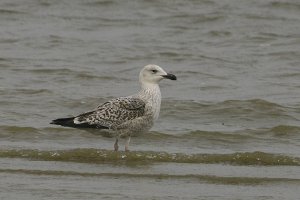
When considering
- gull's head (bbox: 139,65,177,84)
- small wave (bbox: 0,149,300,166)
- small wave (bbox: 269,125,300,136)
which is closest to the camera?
small wave (bbox: 0,149,300,166)

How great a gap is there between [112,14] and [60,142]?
38.9 feet

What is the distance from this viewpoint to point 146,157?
11219 mm

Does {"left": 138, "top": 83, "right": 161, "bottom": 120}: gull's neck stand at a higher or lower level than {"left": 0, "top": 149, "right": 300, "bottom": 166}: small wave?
higher

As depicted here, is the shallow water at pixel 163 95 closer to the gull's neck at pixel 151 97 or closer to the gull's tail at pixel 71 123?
the gull's tail at pixel 71 123

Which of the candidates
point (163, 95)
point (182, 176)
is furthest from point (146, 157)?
point (163, 95)

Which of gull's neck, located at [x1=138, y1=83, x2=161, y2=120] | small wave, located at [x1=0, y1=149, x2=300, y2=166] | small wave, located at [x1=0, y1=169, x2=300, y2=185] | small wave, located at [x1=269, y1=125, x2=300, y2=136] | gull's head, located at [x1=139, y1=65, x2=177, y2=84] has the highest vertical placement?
gull's head, located at [x1=139, y1=65, x2=177, y2=84]

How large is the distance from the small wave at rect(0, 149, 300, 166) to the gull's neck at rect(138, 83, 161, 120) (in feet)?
2.02

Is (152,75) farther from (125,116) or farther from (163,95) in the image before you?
(163,95)

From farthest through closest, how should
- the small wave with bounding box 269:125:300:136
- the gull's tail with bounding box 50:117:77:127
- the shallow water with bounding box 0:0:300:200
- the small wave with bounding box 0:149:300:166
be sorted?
the small wave with bounding box 269:125:300:136
the gull's tail with bounding box 50:117:77:127
the small wave with bounding box 0:149:300:166
the shallow water with bounding box 0:0:300:200

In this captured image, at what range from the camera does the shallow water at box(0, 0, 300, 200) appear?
9.85m

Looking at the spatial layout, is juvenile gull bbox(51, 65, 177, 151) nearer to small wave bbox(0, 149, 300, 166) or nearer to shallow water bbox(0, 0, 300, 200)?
shallow water bbox(0, 0, 300, 200)

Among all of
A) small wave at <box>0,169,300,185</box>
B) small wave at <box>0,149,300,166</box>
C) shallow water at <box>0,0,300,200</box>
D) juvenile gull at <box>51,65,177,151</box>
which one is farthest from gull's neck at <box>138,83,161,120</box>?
small wave at <box>0,169,300,185</box>

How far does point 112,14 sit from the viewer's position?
2422cm

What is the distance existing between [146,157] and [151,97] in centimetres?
95
